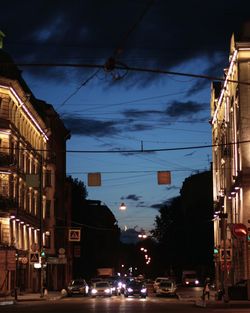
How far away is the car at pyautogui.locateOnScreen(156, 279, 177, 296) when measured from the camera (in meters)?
64.1

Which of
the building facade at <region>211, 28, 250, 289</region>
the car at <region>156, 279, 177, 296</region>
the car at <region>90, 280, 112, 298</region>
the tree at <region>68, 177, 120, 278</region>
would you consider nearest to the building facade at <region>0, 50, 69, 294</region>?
the car at <region>90, 280, 112, 298</region>

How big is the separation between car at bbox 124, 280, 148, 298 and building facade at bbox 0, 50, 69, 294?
7.91 metres

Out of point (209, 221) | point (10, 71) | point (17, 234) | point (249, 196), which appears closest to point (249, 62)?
point (249, 196)

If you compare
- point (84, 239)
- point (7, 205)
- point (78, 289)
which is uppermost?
point (7, 205)

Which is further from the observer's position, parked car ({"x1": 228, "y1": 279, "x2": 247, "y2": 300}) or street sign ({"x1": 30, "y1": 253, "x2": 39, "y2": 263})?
street sign ({"x1": 30, "y1": 253, "x2": 39, "y2": 263})

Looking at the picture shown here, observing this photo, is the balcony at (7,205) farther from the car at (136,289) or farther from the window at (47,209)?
the window at (47,209)

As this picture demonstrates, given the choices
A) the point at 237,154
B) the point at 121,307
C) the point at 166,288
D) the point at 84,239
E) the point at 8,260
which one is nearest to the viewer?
the point at 121,307

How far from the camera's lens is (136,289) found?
6412 cm

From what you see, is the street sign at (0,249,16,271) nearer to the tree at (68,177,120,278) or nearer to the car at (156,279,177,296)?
the car at (156,279,177,296)

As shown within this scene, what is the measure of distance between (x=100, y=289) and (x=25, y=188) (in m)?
14.4

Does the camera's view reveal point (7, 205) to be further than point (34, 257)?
Yes

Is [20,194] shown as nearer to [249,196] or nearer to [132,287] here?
[132,287]

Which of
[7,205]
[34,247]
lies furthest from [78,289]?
[7,205]

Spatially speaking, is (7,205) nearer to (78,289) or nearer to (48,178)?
(78,289)
